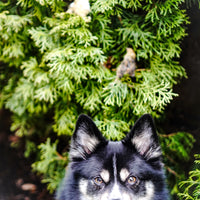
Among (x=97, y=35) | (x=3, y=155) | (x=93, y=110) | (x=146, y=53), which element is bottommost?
(x=3, y=155)

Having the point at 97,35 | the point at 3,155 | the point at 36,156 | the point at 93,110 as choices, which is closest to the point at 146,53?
the point at 97,35

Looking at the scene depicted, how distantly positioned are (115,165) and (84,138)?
0.43 m

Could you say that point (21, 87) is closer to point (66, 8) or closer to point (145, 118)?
point (66, 8)

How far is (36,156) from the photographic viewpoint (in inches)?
205

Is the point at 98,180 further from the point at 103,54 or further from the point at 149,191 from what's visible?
the point at 103,54

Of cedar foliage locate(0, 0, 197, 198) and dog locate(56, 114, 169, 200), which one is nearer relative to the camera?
dog locate(56, 114, 169, 200)

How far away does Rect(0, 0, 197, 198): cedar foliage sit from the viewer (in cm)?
335

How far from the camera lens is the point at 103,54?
3.65 meters

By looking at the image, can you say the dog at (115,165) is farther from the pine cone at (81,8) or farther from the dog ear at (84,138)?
the pine cone at (81,8)

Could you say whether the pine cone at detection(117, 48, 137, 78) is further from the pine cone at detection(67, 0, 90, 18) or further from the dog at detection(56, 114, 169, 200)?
the dog at detection(56, 114, 169, 200)

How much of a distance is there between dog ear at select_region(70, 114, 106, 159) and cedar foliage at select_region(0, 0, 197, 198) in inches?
23.3

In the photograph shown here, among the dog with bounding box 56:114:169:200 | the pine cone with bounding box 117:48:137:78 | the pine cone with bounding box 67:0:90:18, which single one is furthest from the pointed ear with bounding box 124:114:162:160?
the pine cone with bounding box 67:0:90:18

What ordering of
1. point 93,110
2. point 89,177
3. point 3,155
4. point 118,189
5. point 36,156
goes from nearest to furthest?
point 118,189
point 89,177
point 93,110
point 36,156
point 3,155

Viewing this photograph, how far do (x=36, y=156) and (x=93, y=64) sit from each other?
2.49m
